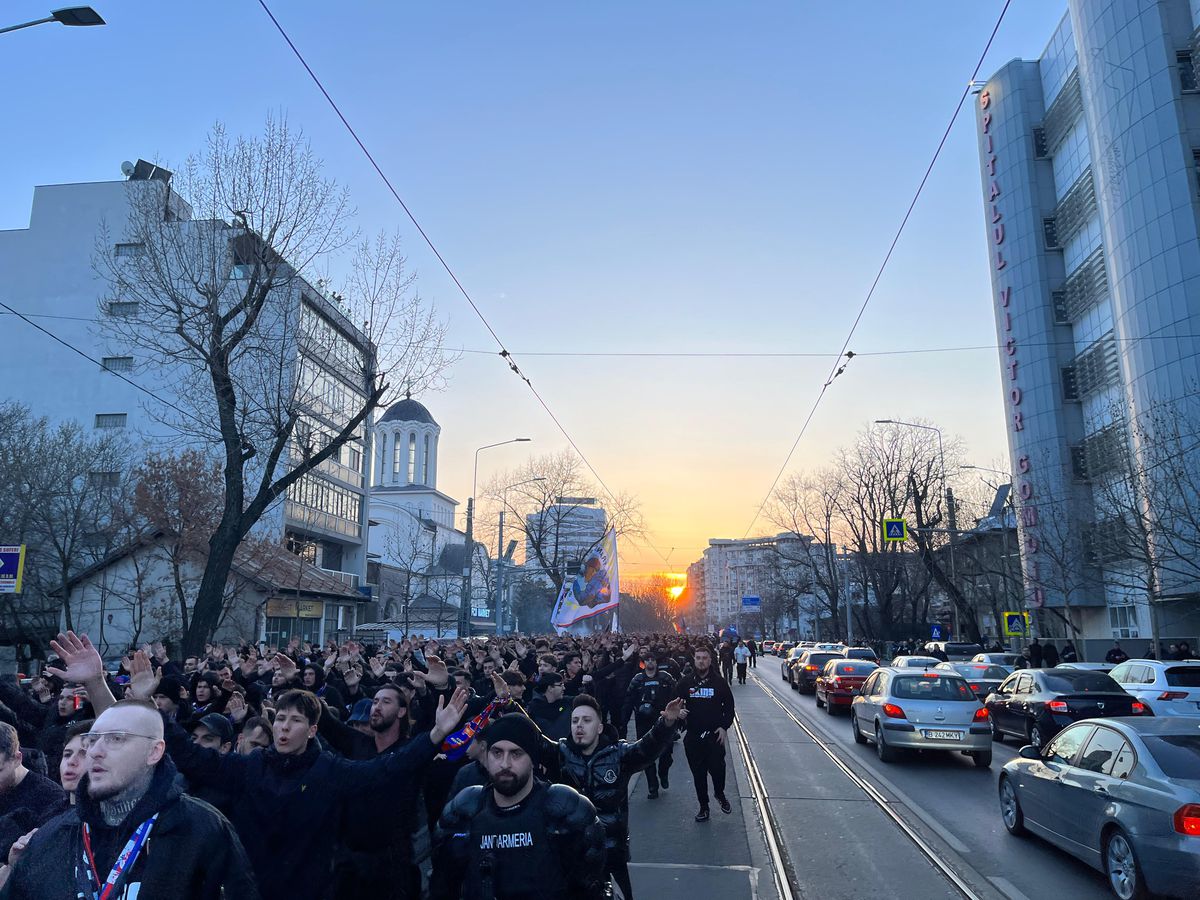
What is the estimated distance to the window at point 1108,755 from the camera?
6607mm

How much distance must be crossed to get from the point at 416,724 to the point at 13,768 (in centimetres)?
348

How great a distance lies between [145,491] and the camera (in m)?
28.9

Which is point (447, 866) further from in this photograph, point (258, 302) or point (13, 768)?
point (258, 302)

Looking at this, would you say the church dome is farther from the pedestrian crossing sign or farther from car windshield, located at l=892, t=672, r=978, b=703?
car windshield, located at l=892, t=672, r=978, b=703

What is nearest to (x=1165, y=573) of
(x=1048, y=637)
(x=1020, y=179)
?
(x=1048, y=637)

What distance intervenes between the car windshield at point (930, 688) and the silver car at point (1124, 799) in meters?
4.93

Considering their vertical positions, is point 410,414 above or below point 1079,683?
above

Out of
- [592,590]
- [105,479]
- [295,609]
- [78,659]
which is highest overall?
[105,479]

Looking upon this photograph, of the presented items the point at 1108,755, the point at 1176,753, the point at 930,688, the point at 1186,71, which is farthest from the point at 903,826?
the point at 1186,71

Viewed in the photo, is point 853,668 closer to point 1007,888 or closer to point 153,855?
point 1007,888

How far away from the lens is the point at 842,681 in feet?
66.8

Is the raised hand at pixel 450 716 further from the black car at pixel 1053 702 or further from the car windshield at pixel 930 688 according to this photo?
the car windshield at pixel 930 688

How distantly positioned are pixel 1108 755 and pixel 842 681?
13.9 meters

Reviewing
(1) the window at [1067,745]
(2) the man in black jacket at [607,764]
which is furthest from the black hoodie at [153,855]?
(1) the window at [1067,745]
